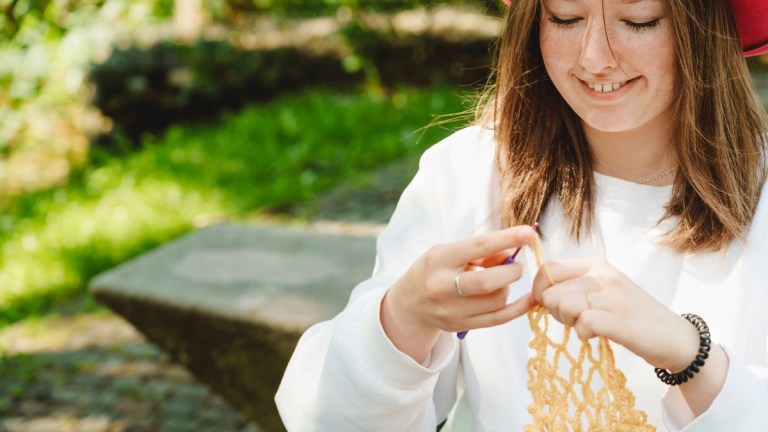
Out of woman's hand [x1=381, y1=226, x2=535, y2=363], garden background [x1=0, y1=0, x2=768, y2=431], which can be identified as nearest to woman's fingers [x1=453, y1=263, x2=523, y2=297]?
woman's hand [x1=381, y1=226, x2=535, y2=363]

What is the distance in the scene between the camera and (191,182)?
5609 millimetres

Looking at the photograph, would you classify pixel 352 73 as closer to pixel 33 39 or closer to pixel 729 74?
pixel 33 39

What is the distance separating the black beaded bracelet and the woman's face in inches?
14.6

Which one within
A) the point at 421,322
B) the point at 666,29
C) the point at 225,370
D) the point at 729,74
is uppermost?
the point at 666,29

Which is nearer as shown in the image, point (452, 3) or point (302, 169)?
point (302, 169)

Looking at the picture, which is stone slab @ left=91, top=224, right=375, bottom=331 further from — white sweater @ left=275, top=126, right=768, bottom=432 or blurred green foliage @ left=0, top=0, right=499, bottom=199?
blurred green foliage @ left=0, top=0, right=499, bottom=199

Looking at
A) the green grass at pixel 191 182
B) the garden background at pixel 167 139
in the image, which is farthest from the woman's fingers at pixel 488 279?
the green grass at pixel 191 182

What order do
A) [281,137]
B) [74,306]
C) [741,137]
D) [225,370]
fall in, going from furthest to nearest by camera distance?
[281,137]
[74,306]
[225,370]
[741,137]

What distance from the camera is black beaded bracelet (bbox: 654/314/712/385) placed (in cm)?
131

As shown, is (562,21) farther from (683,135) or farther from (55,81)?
(55,81)

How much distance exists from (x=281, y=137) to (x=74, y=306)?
252 centimetres

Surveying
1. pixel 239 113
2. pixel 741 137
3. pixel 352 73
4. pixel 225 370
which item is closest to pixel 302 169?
pixel 239 113

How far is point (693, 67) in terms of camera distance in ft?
5.02

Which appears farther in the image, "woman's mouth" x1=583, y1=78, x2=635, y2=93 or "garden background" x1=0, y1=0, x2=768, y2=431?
"garden background" x1=0, y1=0, x2=768, y2=431
